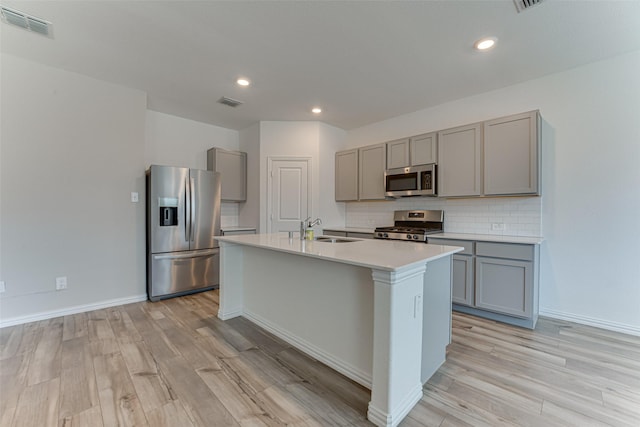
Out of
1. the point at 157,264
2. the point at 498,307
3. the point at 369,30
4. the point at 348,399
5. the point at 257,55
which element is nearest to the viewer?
the point at 348,399

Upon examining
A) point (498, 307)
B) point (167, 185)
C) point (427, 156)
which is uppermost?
point (427, 156)

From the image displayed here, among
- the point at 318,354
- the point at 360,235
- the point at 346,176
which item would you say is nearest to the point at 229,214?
the point at 346,176

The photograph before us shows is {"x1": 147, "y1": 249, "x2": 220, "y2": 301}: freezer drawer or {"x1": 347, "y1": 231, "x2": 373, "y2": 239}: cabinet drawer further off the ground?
{"x1": 347, "y1": 231, "x2": 373, "y2": 239}: cabinet drawer

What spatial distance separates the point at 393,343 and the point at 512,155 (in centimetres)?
266

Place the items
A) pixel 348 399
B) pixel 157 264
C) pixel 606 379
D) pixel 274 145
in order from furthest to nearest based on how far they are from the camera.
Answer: pixel 274 145 → pixel 157 264 → pixel 606 379 → pixel 348 399

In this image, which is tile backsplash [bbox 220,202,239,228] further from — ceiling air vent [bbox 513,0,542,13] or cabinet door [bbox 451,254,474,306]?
ceiling air vent [bbox 513,0,542,13]

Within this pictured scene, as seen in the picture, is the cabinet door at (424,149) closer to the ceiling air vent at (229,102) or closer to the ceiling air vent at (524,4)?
the ceiling air vent at (524,4)

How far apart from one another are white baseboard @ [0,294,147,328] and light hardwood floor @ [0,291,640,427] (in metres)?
0.14

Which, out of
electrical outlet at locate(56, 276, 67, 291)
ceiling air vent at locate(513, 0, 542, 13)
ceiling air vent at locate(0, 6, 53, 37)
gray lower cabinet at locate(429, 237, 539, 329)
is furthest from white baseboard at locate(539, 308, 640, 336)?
ceiling air vent at locate(0, 6, 53, 37)

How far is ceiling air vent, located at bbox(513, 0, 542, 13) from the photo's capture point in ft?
6.47

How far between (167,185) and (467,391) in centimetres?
377

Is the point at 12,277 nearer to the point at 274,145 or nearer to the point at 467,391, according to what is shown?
the point at 274,145

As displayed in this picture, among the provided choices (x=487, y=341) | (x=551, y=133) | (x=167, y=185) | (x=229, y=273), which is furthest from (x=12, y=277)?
(x=551, y=133)

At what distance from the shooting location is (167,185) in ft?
11.8
